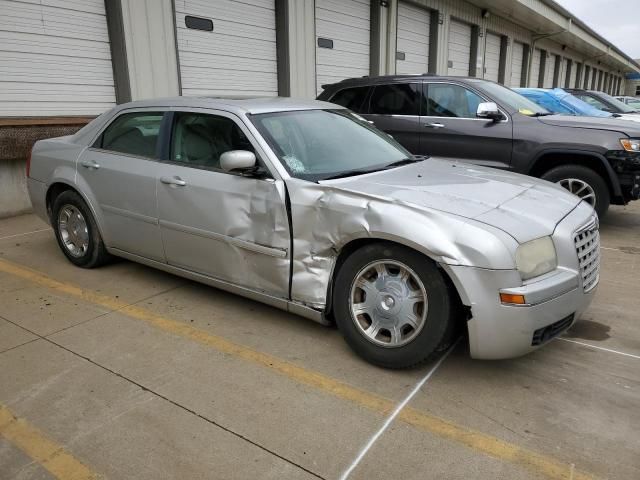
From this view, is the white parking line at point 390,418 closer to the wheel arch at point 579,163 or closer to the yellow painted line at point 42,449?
the yellow painted line at point 42,449

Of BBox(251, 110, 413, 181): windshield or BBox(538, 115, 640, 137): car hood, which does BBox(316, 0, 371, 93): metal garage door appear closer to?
BBox(538, 115, 640, 137): car hood

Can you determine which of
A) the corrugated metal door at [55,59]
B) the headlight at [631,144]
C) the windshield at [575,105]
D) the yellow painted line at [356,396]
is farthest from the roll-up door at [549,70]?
the yellow painted line at [356,396]

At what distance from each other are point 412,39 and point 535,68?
14.7 metres

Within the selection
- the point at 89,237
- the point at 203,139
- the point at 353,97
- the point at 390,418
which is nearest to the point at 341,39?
the point at 353,97

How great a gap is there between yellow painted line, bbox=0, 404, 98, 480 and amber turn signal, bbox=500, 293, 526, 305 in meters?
2.10

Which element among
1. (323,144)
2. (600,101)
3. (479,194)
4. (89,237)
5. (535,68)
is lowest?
(89,237)

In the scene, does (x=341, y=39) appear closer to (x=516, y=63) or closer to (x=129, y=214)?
(x=129, y=214)

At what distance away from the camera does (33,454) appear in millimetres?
2436

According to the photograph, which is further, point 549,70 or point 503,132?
point 549,70

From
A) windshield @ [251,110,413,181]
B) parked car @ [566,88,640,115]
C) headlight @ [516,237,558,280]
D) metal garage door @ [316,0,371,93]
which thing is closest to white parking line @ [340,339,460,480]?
headlight @ [516,237,558,280]

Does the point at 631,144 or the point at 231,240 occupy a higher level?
the point at 631,144

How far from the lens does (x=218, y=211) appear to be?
3.68m

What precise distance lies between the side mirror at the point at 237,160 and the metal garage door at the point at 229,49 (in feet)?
21.8

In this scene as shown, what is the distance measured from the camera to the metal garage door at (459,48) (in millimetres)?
18188
